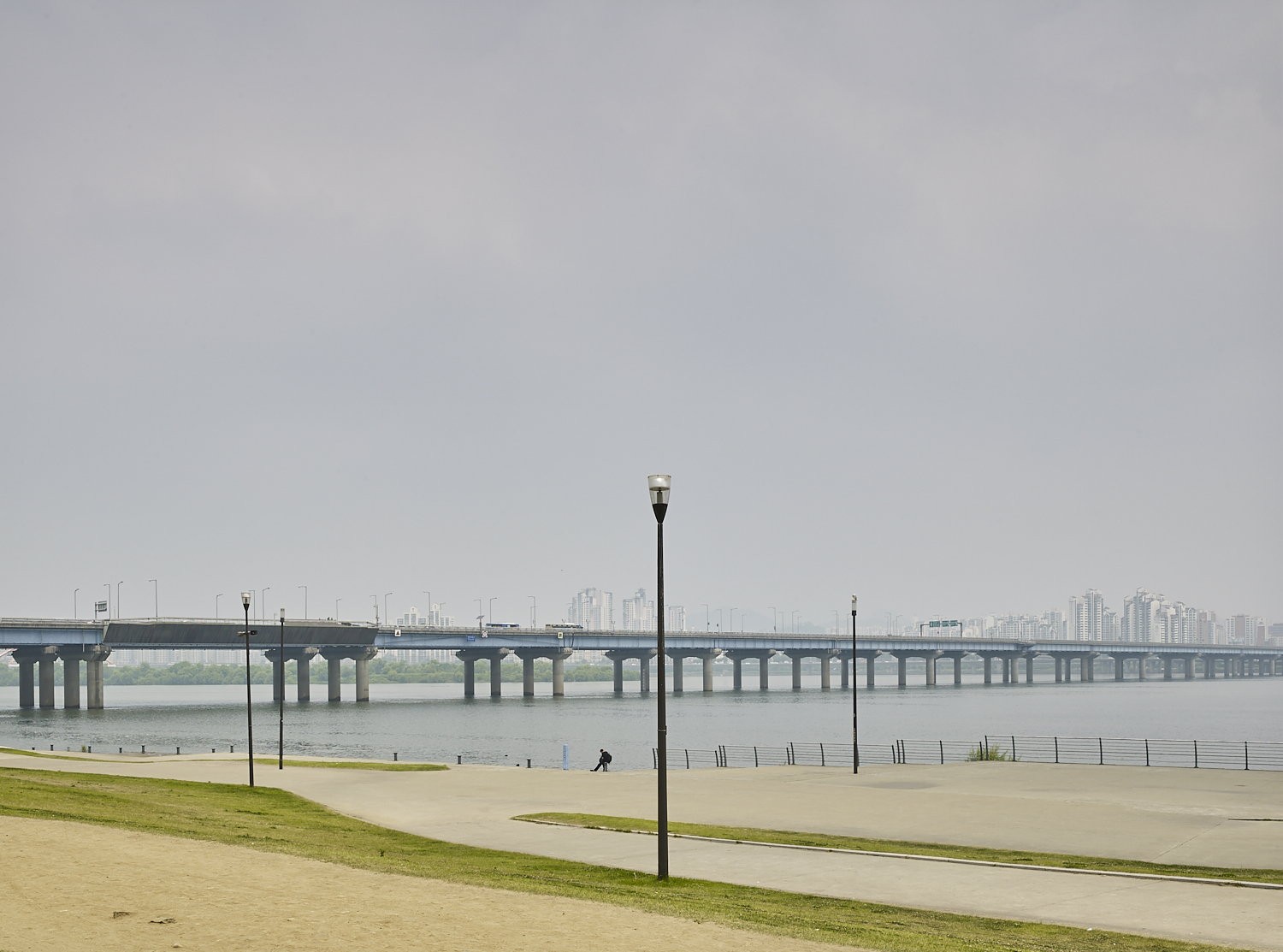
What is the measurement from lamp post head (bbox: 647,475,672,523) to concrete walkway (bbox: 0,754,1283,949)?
7333 millimetres

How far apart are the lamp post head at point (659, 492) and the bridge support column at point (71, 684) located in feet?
526

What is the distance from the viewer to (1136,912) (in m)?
19.4

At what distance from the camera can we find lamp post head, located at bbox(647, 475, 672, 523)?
875 inches

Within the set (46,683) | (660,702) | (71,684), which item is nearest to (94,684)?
(46,683)

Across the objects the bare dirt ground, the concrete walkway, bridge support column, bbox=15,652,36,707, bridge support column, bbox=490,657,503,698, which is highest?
the bare dirt ground

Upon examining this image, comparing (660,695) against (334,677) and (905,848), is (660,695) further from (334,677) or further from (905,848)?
(334,677)

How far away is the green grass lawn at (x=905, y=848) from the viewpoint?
23.8 metres

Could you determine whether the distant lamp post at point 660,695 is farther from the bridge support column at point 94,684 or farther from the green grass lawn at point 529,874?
the bridge support column at point 94,684

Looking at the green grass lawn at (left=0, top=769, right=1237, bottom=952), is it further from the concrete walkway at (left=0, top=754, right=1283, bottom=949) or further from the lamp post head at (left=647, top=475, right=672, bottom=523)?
the lamp post head at (left=647, top=475, right=672, bottom=523)

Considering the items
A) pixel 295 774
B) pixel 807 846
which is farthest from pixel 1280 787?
pixel 295 774

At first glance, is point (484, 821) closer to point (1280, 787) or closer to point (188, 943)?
point (188, 943)

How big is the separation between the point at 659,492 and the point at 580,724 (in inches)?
4282

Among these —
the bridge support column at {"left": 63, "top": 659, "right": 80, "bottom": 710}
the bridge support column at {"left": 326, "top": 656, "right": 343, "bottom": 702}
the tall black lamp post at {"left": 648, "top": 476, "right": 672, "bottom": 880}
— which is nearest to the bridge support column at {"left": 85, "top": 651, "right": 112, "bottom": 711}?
the bridge support column at {"left": 63, "top": 659, "right": 80, "bottom": 710}

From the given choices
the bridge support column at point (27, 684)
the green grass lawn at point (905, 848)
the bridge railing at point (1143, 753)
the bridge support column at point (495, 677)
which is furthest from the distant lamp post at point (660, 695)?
the bridge support column at point (495, 677)
